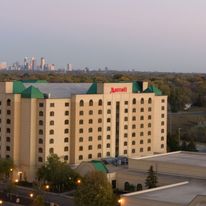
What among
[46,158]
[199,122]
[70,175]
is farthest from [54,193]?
[199,122]

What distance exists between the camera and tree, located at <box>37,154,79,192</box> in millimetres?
29000

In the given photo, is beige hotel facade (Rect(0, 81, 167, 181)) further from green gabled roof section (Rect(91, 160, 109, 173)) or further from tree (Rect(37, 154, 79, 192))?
green gabled roof section (Rect(91, 160, 109, 173))

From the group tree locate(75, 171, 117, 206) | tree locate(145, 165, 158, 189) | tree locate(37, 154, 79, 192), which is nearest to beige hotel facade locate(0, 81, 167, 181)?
tree locate(37, 154, 79, 192)

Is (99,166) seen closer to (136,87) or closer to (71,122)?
(71,122)

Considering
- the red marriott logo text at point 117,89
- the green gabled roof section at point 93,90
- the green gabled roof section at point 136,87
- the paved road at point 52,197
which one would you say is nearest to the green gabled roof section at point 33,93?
the green gabled roof section at point 93,90

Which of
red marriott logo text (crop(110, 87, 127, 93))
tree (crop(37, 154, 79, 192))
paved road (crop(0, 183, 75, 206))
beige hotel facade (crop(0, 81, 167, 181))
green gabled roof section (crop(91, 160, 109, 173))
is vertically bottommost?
Answer: paved road (crop(0, 183, 75, 206))

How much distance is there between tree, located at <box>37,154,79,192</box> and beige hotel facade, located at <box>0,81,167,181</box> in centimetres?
199

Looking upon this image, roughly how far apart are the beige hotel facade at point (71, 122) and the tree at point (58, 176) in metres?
1.99

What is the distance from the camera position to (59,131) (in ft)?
105

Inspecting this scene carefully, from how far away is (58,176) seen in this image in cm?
2891

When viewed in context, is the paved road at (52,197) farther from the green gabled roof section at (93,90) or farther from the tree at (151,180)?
the green gabled roof section at (93,90)

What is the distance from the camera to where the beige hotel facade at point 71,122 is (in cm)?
3164

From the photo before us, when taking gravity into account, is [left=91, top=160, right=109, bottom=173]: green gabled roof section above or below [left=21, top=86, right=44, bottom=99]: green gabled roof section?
below

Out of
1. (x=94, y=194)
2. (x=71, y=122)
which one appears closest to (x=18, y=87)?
(x=71, y=122)
